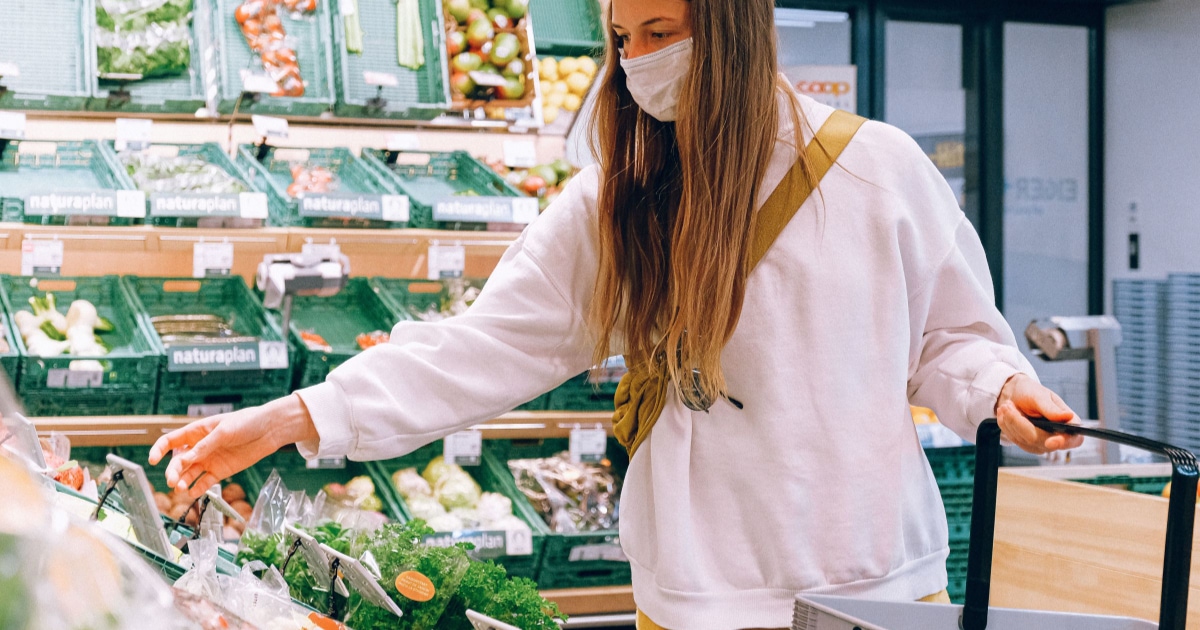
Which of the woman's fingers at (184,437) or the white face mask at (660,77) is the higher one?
the white face mask at (660,77)

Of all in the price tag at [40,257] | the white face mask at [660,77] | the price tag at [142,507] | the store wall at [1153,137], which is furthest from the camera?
the store wall at [1153,137]

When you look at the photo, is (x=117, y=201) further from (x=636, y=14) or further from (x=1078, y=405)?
(x=1078, y=405)

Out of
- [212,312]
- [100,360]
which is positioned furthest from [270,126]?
[100,360]

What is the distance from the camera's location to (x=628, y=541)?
64.1 inches

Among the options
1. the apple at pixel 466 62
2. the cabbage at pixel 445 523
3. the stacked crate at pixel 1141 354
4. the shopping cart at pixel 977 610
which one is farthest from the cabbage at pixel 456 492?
the stacked crate at pixel 1141 354

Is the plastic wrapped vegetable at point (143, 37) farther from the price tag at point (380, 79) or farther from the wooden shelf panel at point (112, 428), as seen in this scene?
the wooden shelf panel at point (112, 428)

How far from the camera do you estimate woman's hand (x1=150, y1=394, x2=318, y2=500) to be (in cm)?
141

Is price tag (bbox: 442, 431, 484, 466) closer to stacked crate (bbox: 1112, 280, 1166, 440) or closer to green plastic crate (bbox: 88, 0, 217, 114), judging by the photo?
green plastic crate (bbox: 88, 0, 217, 114)

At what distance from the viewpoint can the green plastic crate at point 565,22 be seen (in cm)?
464

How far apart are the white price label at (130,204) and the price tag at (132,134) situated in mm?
325

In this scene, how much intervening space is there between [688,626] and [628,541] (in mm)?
172

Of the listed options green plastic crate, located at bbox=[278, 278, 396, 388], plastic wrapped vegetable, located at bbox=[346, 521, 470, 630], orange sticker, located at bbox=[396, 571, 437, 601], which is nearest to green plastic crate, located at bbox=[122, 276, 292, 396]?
green plastic crate, located at bbox=[278, 278, 396, 388]

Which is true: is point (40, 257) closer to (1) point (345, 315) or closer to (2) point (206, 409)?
(2) point (206, 409)

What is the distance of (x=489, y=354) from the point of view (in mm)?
1612
